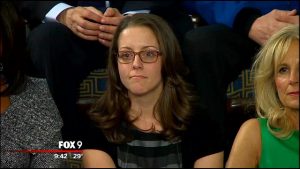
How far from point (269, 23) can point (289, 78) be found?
0.34 m

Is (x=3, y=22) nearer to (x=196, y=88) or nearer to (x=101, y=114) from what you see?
(x=101, y=114)

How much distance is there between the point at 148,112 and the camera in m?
1.03

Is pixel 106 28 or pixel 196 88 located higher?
pixel 106 28

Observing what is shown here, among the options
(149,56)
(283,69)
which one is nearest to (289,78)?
(283,69)

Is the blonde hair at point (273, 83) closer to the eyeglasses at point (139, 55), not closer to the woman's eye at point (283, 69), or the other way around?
the woman's eye at point (283, 69)

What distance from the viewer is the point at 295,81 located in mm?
848

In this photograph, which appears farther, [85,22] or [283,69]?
[85,22]

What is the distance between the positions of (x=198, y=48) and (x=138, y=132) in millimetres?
248

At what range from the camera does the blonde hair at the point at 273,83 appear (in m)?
0.88

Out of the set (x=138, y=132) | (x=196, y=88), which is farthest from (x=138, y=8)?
(x=138, y=132)

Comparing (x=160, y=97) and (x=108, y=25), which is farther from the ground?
(x=108, y=25)

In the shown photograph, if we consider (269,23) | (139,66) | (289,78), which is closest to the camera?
(289,78)

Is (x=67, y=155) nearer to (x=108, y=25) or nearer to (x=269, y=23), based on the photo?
(x=108, y=25)

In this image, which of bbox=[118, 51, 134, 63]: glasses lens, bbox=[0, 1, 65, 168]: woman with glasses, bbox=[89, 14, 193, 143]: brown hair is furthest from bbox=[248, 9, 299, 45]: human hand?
bbox=[0, 1, 65, 168]: woman with glasses
